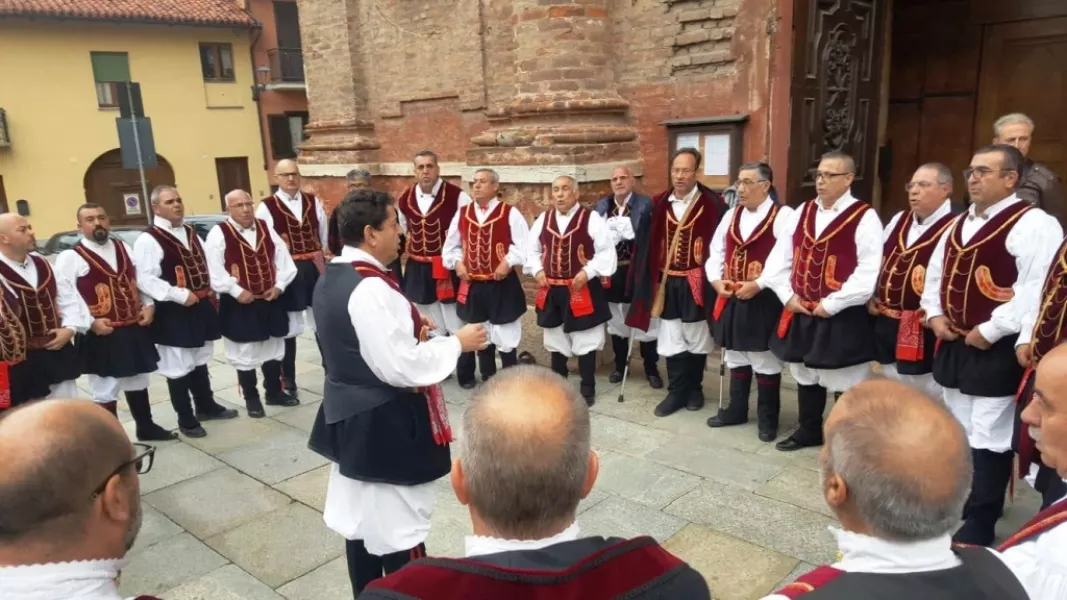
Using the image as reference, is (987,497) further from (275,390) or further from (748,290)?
(275,390)

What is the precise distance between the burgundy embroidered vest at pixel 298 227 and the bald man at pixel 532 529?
5.27 meters

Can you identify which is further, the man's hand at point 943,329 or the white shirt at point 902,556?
the man's hand at point 943,329

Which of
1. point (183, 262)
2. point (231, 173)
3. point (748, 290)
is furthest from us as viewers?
point (231, 173)

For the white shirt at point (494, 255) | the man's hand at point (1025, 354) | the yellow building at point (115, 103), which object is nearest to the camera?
the man's hand at point (1025, 354)

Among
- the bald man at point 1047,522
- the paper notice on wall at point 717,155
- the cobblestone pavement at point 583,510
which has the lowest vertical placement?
the cobblestone pavement at point 583,510

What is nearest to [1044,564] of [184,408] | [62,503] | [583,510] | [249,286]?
[62,503]

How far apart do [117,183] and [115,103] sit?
2.38 m

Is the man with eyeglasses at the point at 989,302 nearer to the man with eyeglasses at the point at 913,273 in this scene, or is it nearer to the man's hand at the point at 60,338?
the man with eyeglasses at the point at 913,273

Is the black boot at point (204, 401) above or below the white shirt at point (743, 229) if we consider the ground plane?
below

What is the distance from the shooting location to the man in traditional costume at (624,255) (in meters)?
5.88

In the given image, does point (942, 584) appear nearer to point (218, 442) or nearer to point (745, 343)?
point (745, 343)

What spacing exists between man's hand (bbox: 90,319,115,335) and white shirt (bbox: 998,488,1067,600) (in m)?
5.10

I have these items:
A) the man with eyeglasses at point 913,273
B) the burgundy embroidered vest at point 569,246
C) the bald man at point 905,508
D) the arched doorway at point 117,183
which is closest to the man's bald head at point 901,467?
the bald man at point 905,508

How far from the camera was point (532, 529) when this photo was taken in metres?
1.39
